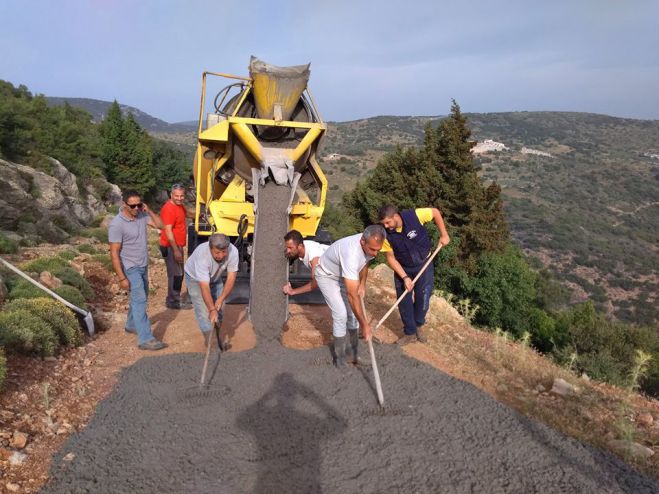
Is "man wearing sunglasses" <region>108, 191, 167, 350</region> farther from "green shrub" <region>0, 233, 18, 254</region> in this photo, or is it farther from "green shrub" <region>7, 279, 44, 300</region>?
"green shrub" <region>0, 233, 18, 254</region>

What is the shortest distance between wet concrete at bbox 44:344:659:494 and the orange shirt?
7.73 ft

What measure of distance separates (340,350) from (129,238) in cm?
263

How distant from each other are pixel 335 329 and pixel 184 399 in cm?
159

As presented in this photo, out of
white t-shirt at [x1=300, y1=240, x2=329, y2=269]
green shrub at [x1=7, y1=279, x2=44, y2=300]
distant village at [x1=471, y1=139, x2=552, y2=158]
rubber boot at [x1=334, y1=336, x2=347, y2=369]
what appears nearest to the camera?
rubber boot at [x1=334, y1=336, x2=347, y2=369]

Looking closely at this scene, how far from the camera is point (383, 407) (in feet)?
13.9

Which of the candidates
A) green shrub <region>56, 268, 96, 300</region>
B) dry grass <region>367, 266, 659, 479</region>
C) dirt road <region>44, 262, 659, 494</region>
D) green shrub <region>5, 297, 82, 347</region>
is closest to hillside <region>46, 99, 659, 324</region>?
dry grass <region>367, 266, 659, 479</region>

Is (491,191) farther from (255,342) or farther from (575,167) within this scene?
(575,167)

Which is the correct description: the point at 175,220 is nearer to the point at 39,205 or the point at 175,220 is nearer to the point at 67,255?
the point at 67,255

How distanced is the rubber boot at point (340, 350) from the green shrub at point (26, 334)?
9.86 ft

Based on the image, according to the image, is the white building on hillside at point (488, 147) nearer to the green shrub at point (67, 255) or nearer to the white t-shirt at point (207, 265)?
the green shrub at point (67, 255)

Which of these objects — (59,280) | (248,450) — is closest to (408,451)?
(248,450)

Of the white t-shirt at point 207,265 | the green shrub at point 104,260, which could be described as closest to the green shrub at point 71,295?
the white t-shirt at point 207,265

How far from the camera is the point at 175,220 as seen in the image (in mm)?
6762

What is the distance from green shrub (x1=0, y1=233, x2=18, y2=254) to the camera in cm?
993
